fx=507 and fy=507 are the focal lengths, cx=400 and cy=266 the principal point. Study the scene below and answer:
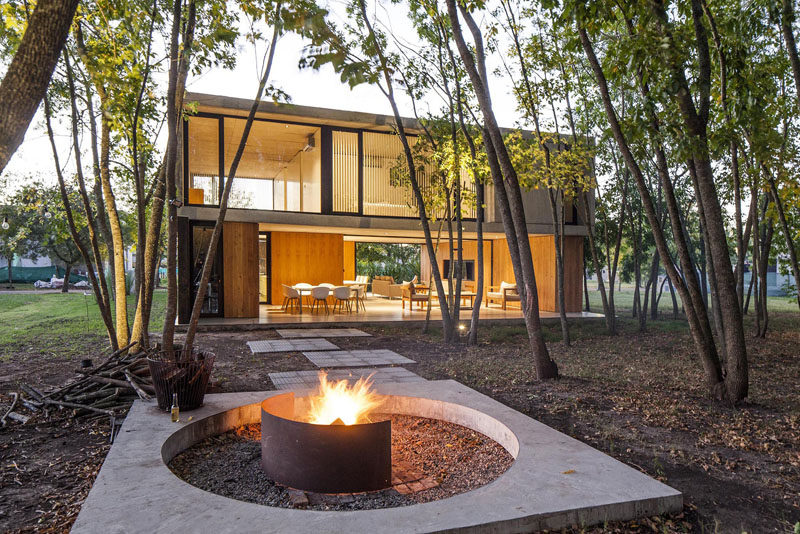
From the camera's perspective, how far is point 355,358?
23.6 feet

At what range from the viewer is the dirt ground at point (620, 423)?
271 centimetres

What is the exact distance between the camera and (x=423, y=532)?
2068mm

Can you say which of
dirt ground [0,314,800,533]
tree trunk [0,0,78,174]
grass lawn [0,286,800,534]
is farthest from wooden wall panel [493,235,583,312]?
tree trunk [0,0,78,174]

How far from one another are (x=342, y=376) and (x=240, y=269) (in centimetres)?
664

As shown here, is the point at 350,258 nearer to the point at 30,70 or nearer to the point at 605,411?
the point at 605,411

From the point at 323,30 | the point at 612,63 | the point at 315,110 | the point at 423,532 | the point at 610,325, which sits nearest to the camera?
the point at 423,532

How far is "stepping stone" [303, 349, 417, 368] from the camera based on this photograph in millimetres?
6770

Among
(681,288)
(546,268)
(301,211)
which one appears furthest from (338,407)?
(546,268)

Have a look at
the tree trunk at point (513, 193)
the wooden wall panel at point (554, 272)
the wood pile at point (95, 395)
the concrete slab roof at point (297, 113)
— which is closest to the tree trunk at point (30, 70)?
the wood pile at point (95, 395)

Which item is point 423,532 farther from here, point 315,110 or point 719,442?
point 315,110

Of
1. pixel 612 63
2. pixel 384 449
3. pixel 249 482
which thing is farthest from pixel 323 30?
pixel 249 482

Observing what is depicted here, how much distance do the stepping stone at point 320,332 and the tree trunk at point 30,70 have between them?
290 inches

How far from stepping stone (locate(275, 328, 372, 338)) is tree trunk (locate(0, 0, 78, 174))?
24.2 ft

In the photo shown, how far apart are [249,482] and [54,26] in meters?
2.58
